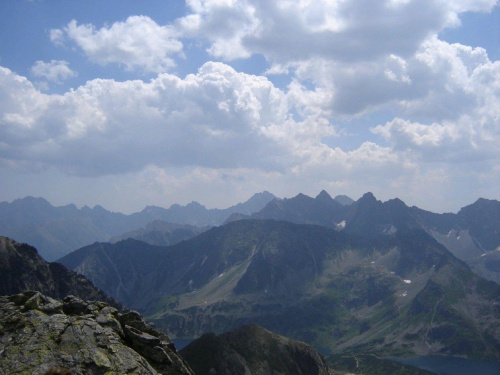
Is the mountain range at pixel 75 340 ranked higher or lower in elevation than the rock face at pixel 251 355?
higher

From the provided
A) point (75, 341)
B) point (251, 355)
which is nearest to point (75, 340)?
point (75, 341)

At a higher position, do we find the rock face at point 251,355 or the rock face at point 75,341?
the rock face at point 75,341

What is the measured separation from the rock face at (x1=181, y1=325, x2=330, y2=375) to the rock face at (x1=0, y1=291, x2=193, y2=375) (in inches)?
4711

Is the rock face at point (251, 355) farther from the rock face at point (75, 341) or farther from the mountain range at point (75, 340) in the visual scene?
the rock face at point (75, 341)

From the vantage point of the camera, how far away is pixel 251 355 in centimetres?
16838

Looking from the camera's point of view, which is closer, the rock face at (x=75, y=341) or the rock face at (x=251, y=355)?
the rock face at (x=75, y=341)

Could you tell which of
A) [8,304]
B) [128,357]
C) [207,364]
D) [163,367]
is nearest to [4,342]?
[8,304]

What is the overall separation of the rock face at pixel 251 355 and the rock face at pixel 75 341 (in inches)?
4711

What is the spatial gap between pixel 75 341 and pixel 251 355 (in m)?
145

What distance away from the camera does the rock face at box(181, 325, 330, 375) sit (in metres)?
155

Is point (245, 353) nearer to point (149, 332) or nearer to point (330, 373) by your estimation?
point (330, 373)

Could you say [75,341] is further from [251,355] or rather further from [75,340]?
[251,355]

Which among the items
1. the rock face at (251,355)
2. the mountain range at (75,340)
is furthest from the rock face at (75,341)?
the rock face at (251,355)

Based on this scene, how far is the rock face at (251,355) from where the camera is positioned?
509ft
